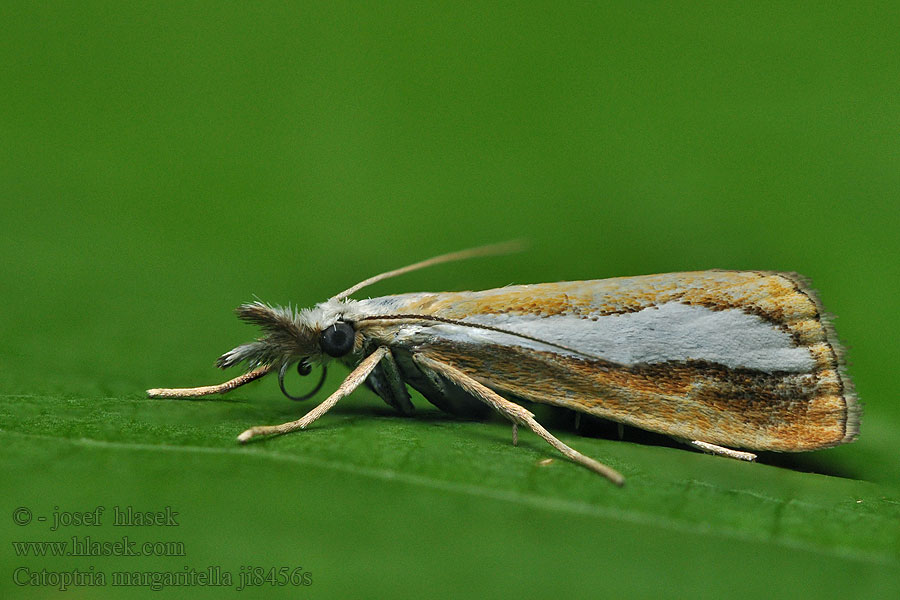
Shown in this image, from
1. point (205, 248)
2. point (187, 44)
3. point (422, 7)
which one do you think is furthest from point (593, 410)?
point (187, 44)

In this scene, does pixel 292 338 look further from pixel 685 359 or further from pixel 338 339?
pixel 685 359

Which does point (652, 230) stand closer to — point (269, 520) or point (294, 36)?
point (294, 36)

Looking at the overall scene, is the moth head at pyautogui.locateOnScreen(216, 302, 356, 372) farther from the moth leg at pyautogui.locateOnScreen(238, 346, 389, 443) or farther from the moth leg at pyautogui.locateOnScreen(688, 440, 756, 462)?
the moth leg at pyautogui.locateOnScreen(688, 440, 756, 462)

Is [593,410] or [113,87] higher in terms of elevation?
[113,87]

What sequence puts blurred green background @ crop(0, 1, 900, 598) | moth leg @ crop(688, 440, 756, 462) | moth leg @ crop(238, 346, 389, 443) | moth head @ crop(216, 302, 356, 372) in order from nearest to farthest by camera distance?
blurred green background @ crop(0, 1, 900, 598) < moth leg @ crop(238, 346, 389, 443) < moth leg @ crop(688, 440, 756, 462) < moth head @ crop(216, 302, 356, 372)

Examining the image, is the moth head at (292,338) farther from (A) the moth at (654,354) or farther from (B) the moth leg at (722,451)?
(B) the moth leg at (722,451)

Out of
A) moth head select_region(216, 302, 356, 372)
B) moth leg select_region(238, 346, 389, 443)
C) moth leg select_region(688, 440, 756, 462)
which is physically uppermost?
moth head select_region(216, 302, 356, 372)

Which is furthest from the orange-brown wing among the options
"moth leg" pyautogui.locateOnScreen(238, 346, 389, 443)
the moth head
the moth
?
the moth head
